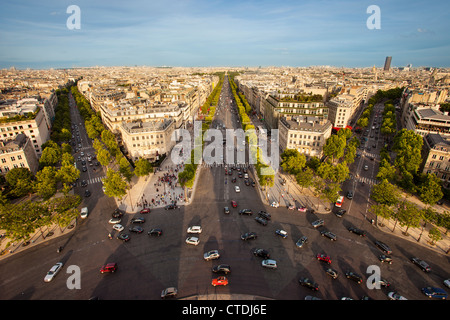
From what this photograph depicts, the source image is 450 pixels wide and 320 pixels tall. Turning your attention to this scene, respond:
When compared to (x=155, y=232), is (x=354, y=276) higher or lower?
higher

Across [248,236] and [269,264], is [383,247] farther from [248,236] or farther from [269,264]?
[248,236]

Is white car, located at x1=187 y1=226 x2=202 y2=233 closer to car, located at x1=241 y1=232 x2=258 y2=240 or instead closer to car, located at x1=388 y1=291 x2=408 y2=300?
car, located at x1=241 y1=232 x2=258 y2=240

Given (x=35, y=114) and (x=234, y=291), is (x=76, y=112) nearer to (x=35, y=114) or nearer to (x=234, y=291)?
(x=35, y=114)

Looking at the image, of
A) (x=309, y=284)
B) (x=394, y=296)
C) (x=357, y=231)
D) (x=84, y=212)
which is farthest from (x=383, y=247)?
(x=84, y=212)

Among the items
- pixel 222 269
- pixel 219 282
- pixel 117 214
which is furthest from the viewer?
pixel 117 214

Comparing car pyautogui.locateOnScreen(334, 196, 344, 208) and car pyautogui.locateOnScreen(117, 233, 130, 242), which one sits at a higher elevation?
car pyautogui.locateOnScreen(334, 196, 344, 208)

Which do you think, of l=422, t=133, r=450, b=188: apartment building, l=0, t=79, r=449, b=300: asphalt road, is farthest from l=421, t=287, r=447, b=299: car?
l=422, t=133, r=450, b=188: apartment building
